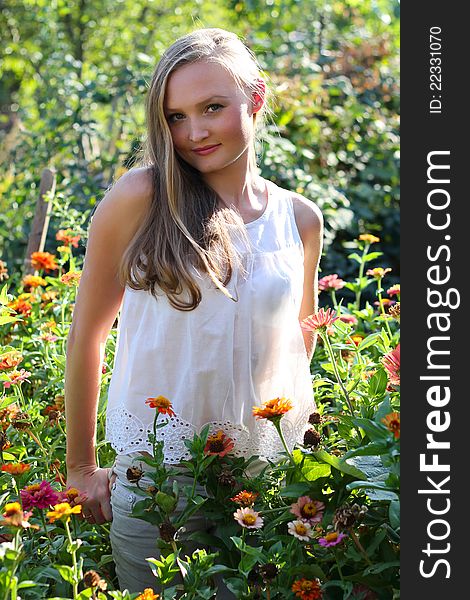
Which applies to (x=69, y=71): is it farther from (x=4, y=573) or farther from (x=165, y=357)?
(x=4, y=573)

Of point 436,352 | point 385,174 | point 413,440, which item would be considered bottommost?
point 413,440

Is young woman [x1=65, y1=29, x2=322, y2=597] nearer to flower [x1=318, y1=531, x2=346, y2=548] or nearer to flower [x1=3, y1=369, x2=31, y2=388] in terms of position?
flower [x1=3, y1=369, x2=31, y2=388]

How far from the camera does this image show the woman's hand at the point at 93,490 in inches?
72.7

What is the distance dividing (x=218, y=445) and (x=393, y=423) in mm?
429

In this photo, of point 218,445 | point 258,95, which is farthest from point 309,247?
point 218,445

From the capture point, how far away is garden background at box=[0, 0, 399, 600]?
1453 mm

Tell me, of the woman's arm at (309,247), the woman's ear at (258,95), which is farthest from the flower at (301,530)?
the woman's ear at (258,95)

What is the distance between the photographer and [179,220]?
5.83ft

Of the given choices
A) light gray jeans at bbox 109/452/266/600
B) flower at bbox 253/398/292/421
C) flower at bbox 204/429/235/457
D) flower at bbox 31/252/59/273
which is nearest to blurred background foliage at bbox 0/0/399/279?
flower at bbox 31/252/59/273

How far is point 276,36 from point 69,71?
1346mm

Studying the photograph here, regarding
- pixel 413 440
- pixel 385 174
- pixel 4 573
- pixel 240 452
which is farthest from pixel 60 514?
pixel 385 174

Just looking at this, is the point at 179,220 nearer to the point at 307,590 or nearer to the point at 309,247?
the point at 309,247

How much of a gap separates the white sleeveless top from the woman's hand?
107 mm

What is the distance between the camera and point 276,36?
5.37 metres
